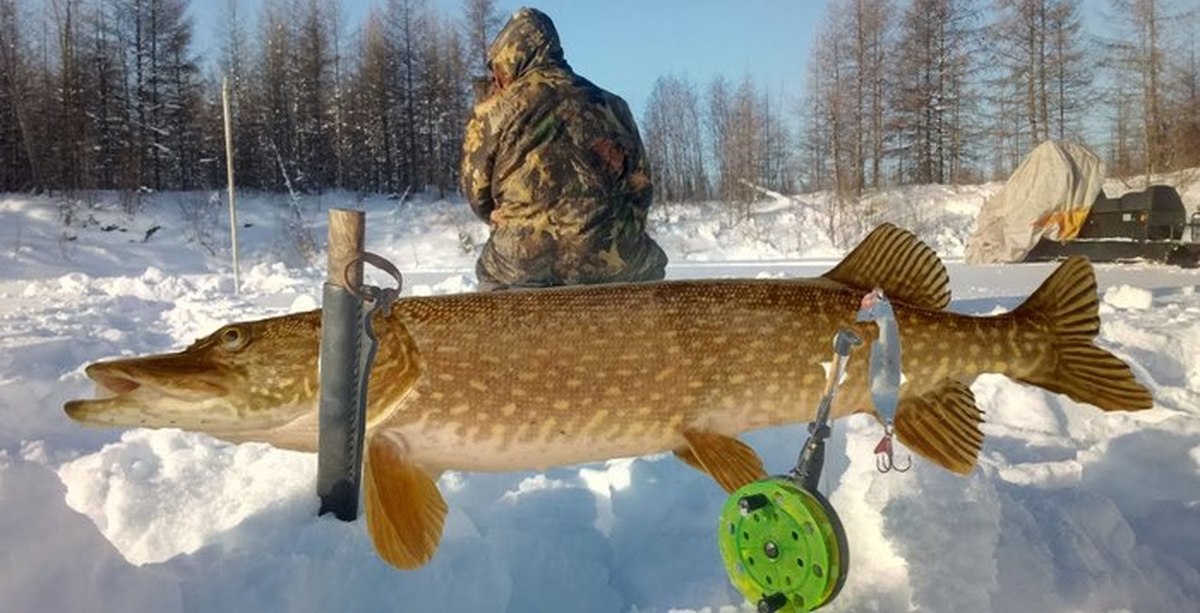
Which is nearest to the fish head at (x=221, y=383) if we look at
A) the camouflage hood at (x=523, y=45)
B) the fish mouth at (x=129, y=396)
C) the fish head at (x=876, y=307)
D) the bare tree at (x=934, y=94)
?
the fish mouth at (x=129, y=396)

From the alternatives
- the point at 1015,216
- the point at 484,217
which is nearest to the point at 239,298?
the point at 484,217

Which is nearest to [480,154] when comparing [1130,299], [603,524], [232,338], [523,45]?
[523,45]

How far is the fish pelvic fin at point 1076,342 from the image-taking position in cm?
142

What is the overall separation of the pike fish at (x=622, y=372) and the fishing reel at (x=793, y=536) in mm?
84

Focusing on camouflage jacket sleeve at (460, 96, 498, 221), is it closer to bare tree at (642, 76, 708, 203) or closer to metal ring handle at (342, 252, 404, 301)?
metal ring handle at (342, 252, 404, 301)

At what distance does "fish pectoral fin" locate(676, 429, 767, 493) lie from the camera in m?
1.31

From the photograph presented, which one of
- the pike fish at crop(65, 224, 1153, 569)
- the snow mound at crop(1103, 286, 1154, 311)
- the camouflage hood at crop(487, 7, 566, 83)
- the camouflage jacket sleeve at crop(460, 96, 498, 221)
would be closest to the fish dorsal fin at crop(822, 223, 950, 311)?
the pike fish at crop(65, 224, 1153, 569)

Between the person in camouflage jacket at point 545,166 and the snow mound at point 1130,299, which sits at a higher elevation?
the person in camouflage jacket at point 545,166

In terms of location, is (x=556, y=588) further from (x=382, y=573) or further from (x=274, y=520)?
(x=274, y=520)

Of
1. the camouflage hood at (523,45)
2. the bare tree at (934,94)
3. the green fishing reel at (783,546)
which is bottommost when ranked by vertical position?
the green fishing reel at (783,546)

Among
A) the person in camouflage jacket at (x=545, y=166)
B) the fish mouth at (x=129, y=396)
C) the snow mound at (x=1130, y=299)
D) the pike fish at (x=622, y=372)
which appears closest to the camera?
the fish mouth at (x=129, y=396)

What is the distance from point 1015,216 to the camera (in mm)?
12219

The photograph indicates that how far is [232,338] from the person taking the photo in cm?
129

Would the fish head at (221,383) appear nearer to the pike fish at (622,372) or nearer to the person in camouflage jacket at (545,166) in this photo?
the pike fish at (622,372)
